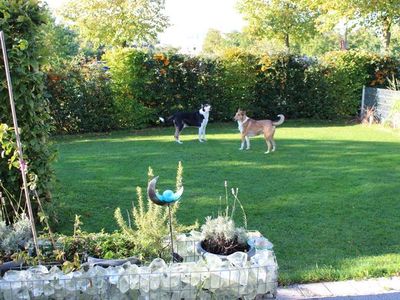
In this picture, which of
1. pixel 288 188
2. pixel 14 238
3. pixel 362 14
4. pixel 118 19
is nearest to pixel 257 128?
pixel 288 188

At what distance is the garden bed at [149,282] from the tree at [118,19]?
2200cm

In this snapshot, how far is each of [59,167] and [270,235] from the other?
16.0 ft

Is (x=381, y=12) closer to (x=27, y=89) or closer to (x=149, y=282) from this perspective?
(x=27, y=89)

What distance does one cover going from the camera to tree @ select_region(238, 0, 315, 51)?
24734 mm

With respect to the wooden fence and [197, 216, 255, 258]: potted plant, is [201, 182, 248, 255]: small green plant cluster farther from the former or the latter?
the wooden fence

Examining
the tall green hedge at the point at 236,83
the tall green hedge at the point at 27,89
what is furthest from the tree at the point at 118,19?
the tall green hedge at the point at 27,89

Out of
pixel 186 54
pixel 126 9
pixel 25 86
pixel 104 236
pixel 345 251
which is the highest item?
pixel 126 9

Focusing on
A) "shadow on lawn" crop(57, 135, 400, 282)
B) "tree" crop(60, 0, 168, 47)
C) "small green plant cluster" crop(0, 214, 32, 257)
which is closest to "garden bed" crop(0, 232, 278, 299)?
"small green plant cluster" crop(0, 214, 32, 257)

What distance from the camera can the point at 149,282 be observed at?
8.34 feet

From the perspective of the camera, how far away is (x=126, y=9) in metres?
23.7

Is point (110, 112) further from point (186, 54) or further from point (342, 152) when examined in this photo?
point (342, 152)

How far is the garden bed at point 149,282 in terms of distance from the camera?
2514 mm

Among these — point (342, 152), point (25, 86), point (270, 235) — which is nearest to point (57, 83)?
point (342, 152)

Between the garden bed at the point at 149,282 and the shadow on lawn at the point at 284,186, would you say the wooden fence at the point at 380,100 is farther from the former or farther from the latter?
the garden bed at the point at 149,282
